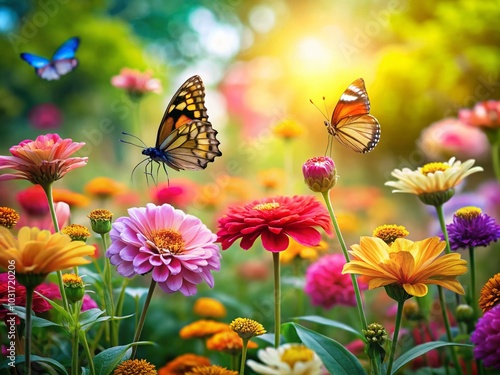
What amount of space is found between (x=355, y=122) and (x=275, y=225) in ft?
0.90

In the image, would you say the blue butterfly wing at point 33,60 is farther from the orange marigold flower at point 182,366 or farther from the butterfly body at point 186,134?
the orange marigold flower at point 182,366

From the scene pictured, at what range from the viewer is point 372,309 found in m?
1.54

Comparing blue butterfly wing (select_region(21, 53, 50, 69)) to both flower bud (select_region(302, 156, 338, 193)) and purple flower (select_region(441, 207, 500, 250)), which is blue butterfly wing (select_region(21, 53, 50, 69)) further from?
purple flower (select_region(441, 207, 500, 250))

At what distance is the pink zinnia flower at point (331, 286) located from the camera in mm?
1093

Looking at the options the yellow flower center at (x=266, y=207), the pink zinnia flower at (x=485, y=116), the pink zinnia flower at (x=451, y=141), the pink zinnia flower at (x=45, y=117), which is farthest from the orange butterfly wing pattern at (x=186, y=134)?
the pink zinnia flower at (x=45, y=117)

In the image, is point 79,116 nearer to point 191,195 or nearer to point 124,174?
point 124,174

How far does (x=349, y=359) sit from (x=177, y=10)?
4.86 metres

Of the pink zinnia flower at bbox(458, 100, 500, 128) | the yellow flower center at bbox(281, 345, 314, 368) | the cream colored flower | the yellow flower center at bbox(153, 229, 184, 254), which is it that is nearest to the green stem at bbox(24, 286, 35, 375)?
the yellow flower center at bbox(153, 229, 184, 254)

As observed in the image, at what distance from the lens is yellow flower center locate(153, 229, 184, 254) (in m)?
0.73

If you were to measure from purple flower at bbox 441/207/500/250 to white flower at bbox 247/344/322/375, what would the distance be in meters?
0.38

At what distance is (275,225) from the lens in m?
0.73

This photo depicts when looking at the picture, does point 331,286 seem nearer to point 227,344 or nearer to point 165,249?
point 227,344

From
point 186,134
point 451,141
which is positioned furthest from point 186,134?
point 451,141

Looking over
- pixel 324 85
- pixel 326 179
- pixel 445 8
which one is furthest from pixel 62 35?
pixel 326 179
